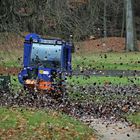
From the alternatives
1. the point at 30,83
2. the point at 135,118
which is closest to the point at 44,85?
the point at 30,83

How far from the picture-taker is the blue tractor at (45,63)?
55.4 feet

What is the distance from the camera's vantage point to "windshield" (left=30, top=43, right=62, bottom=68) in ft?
57.4

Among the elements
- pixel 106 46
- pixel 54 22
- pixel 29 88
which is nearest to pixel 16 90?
pixel 29 88

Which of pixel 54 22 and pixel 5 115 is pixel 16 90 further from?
pixel 5 115

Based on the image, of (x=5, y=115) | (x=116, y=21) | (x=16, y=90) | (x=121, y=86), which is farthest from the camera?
(x=116, y=21)

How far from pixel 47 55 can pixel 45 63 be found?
1.04ft

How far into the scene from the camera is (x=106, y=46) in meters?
50.2

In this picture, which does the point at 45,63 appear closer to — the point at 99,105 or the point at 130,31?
the point at 99,105

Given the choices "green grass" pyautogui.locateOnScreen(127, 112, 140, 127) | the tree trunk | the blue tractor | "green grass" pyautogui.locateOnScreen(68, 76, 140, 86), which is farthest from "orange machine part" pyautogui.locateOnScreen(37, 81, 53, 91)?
the tree trunk

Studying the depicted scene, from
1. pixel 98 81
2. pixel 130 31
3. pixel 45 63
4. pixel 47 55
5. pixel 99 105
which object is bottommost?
pixel 99 105

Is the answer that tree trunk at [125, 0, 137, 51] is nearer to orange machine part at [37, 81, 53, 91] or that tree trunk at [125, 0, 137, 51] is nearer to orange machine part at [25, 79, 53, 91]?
orange machine part at [25, 79, 53, 91]

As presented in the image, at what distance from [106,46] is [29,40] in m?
32.8

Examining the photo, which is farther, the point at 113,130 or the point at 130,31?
the point at 130,31

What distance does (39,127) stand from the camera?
35.4 feet
